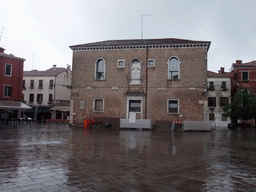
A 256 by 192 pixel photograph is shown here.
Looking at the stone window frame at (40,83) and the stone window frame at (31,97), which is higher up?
the stone window frame at (40,83)

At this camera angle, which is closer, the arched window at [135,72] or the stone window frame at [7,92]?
the arched window at [135,72]

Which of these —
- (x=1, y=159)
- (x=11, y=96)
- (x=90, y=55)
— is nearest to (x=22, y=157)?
(x=1, y=159)

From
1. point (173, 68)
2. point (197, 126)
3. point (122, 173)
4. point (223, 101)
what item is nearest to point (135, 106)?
point (173, 68)

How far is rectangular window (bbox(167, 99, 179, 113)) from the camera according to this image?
2412cm

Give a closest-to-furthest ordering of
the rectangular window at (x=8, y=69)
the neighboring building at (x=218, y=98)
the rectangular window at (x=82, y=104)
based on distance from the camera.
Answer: the rectangular window at (x=82, y=104) < the rectangular window at (x=8, y=69) < the neighboring building at (x=218, y=98)

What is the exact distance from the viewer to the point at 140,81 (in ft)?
81.8

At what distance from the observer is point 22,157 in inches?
275

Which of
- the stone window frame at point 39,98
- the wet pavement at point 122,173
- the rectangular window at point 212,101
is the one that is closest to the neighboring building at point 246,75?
the rectangular window at point 212,101

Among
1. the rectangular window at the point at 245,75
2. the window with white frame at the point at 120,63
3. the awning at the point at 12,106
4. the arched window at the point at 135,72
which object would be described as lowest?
the awning at the point at 12,106

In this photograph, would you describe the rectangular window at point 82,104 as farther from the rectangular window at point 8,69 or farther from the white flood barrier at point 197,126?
the rectangular window at point 8,69

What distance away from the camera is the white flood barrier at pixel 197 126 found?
2248 centimetres

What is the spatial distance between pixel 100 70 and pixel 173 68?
8079 millimetres

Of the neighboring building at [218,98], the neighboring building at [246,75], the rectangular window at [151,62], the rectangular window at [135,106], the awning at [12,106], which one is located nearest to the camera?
the rectangular window at [135,106]

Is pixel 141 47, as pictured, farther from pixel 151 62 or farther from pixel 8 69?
pixel 8 69
